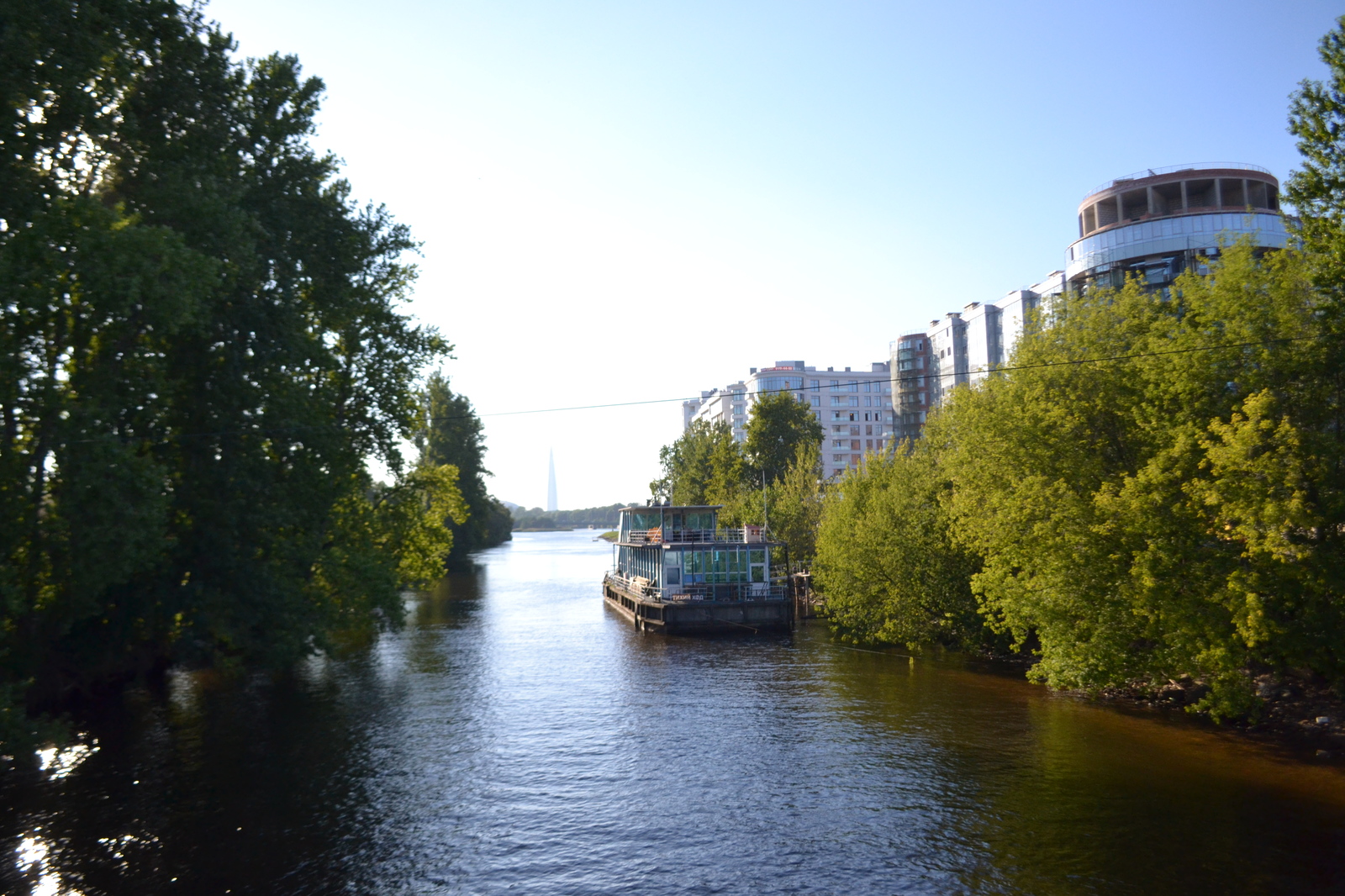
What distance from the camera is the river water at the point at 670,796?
17.3m

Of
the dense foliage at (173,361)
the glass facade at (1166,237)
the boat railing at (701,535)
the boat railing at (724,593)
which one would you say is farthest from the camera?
the glass facade at (1166,237)

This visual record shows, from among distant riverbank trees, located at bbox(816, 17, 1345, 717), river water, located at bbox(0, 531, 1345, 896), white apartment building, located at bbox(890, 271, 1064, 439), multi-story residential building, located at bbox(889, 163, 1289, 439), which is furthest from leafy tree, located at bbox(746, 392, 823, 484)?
distant riverbank trees, located at bbox(816, 17, 1345, 717)

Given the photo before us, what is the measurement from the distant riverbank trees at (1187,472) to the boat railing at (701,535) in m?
22.3

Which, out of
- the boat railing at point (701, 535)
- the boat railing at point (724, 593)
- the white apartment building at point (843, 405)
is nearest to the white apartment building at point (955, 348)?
the white apartment building at point (843, 405)

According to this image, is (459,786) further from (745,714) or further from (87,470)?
(87,470)

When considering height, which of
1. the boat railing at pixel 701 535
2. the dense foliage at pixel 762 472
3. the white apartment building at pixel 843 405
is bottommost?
the boat railing at pixel 701 535

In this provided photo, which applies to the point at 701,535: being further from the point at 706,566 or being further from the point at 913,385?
the point at 913,385

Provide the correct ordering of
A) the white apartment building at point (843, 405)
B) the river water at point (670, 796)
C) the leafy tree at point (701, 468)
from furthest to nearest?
the white apartment building at point (843, 405), the leafy tree at point (701, 468), the river water at point (670, 796)

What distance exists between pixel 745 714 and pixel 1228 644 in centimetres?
1415

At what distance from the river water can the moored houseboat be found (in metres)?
14.4

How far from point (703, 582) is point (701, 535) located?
14.6 ft

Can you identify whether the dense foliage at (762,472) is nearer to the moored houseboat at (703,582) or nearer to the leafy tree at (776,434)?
the leafy tree at (776,434)

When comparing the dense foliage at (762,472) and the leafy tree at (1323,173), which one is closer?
the leafy tree at (1323,173)

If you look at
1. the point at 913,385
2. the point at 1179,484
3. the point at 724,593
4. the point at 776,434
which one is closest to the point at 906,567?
the point at 724,593
